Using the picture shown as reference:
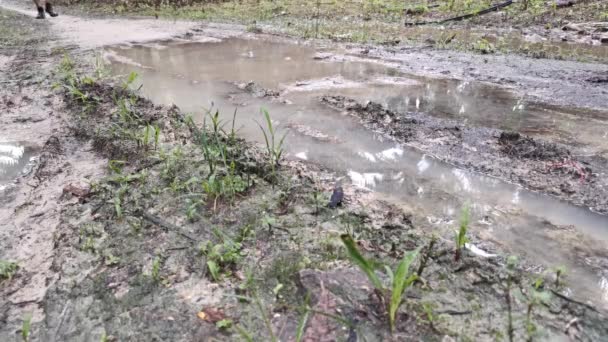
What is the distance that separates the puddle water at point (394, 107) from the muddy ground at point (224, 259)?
24 centimetres

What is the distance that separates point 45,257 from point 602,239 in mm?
3195

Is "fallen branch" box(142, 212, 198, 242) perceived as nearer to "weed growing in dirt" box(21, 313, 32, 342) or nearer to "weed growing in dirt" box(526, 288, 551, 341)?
"weed growing in dirt" box(21, 313, 32, 342)

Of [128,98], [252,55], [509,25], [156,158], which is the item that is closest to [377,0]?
[509,25]

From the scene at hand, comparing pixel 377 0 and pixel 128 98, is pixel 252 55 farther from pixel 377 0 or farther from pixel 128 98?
pixel 377 0

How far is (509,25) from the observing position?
9023mm

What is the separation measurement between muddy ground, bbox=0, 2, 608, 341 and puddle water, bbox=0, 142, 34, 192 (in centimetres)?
12

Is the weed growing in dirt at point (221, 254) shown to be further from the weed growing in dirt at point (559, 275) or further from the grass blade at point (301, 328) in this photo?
the weed growing in dirt at point (559, 275)

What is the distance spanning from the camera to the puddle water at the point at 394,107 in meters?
2.53

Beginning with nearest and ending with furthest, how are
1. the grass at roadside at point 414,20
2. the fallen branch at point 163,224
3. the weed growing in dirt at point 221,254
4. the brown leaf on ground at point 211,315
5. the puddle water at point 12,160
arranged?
the brown leaf on ground at point 211,315 → the weed growing in dirt at point 221,254 → the fallen branch at point 163,224 → the puddle water at point 12,160 → the grass at roadside at point 414,20

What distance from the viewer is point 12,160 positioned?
358 cm

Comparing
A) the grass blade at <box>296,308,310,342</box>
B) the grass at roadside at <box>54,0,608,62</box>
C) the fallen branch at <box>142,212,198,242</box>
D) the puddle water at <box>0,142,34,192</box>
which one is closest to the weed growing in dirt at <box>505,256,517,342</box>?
the grass blade at <box>296,308,310,342</box>

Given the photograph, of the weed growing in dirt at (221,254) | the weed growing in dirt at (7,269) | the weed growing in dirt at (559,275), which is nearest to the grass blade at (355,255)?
the weed growing in dirt at (221,254)

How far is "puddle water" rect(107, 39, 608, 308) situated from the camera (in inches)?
99.7

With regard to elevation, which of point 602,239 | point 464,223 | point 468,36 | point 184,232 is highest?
point 468,36
